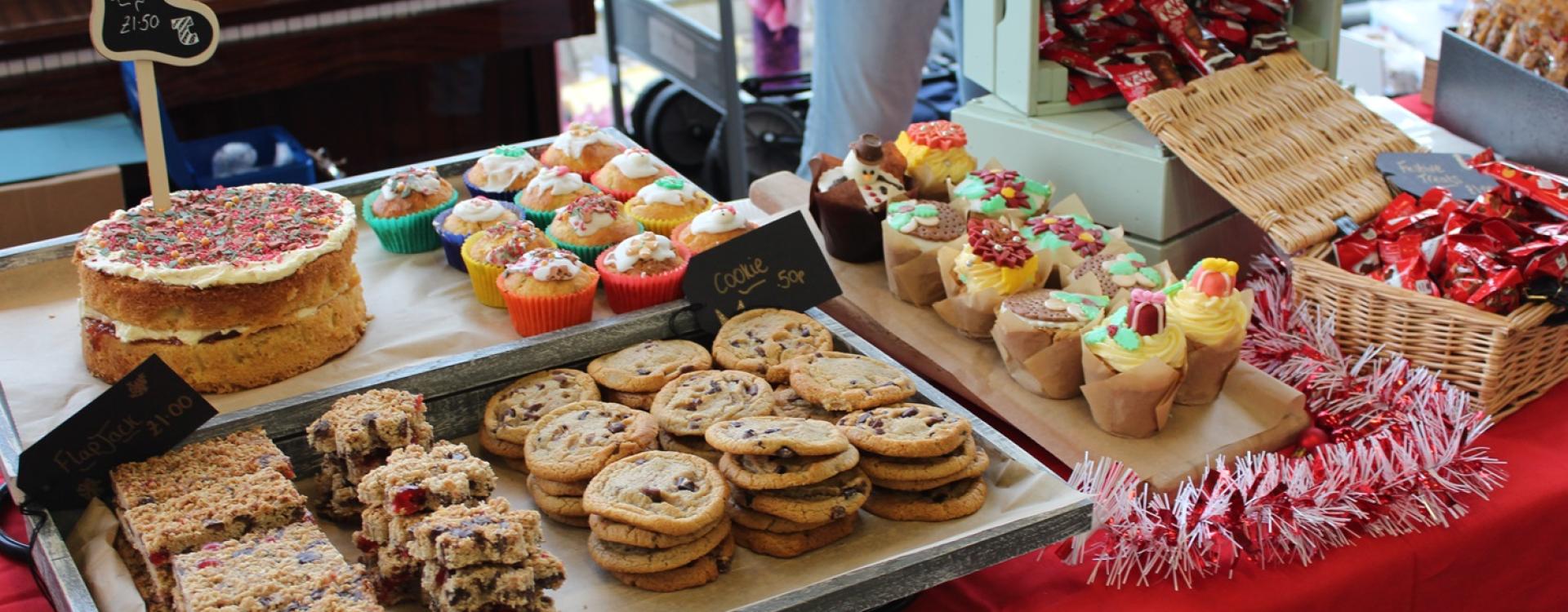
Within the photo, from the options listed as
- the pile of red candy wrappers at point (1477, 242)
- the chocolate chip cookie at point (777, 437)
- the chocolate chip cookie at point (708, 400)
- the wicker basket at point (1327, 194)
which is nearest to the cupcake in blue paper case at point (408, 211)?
the chocolate chip cookie at point (708, 400)

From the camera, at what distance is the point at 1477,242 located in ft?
7.12

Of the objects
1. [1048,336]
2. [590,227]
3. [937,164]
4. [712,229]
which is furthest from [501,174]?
[1048,336]

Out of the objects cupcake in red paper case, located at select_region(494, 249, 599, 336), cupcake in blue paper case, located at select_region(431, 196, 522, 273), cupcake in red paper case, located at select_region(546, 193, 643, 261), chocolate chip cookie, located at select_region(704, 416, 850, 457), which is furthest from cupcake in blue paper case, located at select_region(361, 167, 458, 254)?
chocolate chip cookie, located at select_region(704, 416, 850, 457)

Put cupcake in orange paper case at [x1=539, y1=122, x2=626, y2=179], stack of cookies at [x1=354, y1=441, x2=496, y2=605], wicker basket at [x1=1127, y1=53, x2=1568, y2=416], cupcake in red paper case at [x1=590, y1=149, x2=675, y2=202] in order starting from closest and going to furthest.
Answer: stack of cookies at [x1=354, y1=441, x2=496, y2=605]
wicker basket at [x1=1127, y1=53, x2=1568, y2=416]
cupcake in red paper case at [x1=590, y1=149, x2=675, y2=202]
cupcake in orange paper case at [x1=539, y1=122, x2=626, y2=179]

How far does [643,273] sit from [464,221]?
0.44 m

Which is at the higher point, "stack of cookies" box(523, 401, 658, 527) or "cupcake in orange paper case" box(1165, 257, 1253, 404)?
"cupcake in orange paper case" box(1165, 257, 1253, 404)

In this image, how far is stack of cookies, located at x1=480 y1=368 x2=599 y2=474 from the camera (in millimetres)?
1901

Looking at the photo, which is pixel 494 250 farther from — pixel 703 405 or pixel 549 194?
pixel 703 405

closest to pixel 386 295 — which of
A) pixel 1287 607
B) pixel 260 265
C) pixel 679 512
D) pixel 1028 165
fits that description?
pixel 260 265

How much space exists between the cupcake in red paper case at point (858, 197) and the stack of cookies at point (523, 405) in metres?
0.63

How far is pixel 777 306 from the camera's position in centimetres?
217

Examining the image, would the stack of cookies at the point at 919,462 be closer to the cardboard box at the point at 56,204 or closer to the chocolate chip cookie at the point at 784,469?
the chocolate chip cookie at the point at 784,469

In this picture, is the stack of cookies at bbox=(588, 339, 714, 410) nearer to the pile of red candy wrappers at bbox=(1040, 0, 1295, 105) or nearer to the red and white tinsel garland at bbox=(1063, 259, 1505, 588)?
the red and white tinsel garland at bbox=(1063, 259, 1505, 588)

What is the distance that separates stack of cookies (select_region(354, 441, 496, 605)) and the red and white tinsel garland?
80 cm
